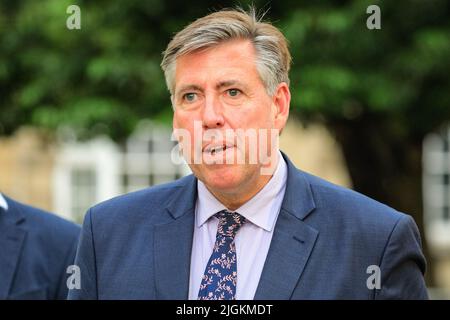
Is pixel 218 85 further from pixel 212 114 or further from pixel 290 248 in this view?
pixel 290 248

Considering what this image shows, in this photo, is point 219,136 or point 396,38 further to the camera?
point 396,38

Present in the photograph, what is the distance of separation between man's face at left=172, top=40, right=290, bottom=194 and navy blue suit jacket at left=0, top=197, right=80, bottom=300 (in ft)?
4.66

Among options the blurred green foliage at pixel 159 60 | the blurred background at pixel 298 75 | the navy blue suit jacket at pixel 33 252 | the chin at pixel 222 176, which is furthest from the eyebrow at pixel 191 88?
the blurred green foliage at pixel 159 60

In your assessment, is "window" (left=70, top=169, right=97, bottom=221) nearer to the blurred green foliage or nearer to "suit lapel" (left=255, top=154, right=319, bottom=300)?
the blurred green foliage

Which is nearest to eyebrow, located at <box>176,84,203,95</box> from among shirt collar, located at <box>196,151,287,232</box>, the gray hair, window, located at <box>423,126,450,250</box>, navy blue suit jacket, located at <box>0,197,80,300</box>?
the gray hair

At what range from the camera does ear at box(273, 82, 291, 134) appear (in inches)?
120

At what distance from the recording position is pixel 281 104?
10.1 feet

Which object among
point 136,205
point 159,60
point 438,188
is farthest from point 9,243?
point 438,188

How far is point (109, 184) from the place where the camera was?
1639 centimetres

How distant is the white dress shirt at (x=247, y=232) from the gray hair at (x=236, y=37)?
283mm

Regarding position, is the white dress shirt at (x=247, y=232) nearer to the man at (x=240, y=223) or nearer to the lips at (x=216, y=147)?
the man at (x=240, y=223)
